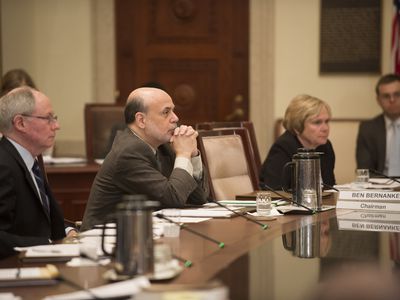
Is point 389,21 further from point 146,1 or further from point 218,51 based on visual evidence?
point 146,1

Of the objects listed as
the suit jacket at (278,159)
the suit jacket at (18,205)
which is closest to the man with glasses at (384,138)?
the suit jacket at (278,159)

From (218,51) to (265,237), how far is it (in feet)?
18.0

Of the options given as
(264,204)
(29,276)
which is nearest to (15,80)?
(264,204)

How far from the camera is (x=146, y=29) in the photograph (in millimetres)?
8078

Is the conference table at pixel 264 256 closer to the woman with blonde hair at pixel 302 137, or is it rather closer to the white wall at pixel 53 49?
the woman with blonde hair at pixel 302 137

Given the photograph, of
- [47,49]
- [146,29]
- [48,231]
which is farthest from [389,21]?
[48,231]

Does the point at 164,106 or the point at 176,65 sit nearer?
the point at 164,106

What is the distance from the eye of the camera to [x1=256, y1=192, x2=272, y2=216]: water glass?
3264 mm

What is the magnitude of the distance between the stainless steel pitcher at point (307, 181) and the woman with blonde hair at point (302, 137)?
1.32 meters

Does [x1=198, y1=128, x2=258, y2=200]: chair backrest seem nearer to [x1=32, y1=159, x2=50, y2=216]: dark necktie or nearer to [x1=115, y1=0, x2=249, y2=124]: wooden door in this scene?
[x1=32, y1=159, x2=50, y2=216]: dark necktie

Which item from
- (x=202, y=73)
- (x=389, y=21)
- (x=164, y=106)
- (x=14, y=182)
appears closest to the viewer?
(x=14, y=182)

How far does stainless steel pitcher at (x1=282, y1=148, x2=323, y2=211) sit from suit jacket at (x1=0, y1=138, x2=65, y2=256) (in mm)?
1056

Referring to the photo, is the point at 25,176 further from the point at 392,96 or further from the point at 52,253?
the point at 392,96

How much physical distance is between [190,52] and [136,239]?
626cm
